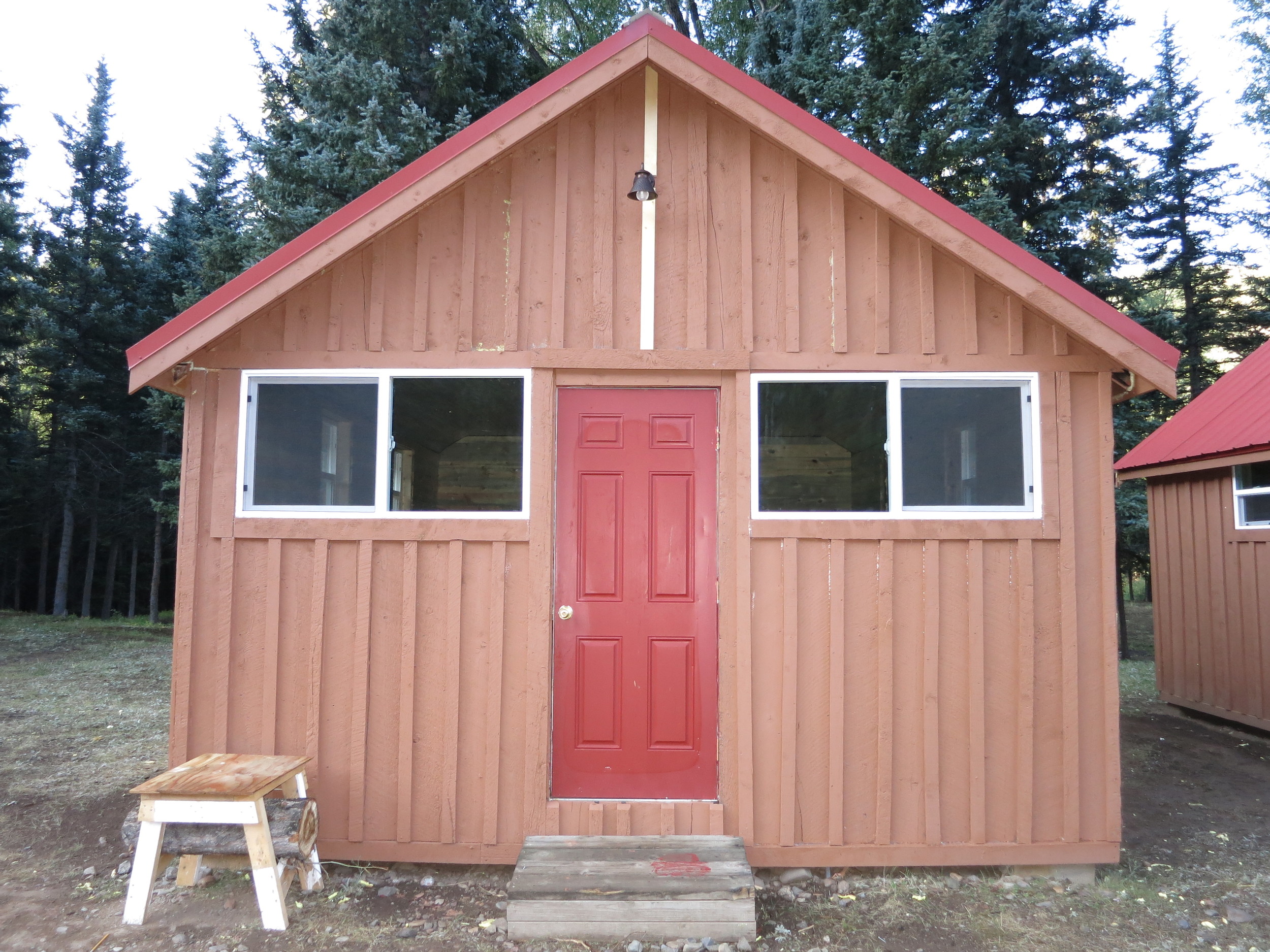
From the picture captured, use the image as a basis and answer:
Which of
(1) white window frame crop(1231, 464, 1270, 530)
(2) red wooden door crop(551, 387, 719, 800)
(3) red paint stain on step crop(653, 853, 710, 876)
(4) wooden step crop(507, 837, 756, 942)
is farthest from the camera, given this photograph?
(1) white window frame crop(1231, 464, 1270, 530)

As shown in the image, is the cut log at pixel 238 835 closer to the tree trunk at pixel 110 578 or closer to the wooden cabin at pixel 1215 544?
the wooden cabin at pixel 1215 544

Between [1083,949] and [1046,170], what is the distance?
12.6 meters

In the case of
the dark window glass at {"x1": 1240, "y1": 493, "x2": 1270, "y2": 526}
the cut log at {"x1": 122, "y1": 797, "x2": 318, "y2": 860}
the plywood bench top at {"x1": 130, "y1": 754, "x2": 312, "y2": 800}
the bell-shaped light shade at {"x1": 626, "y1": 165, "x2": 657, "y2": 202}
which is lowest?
the cut log at {"x1": 122, "y1": 797, "x2": 318, "y2": 860}

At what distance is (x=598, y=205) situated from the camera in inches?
177

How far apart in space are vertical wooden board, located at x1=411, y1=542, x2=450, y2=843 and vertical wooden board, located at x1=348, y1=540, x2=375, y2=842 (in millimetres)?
259

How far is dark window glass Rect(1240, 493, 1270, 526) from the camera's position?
294 inches

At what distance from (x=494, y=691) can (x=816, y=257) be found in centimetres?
291

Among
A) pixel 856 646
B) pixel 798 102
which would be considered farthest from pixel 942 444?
pixel 798 102

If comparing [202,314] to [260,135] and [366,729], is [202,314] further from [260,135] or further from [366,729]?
[260,135]

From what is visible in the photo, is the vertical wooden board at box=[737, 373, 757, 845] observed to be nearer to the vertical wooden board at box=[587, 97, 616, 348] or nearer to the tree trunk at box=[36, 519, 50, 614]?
the vertical wooden board at box=[587, 97, 616, 348]

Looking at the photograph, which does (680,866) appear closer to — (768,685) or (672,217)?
(768,685)

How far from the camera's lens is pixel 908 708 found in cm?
429

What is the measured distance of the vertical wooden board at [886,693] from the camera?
424 cm

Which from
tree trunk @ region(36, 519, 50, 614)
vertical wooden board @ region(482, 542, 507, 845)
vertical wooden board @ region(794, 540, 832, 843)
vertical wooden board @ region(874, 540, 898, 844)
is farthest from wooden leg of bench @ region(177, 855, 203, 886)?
tree trunk @ region(36, 519, 50, 614)
